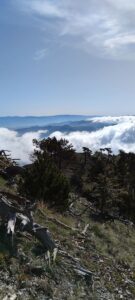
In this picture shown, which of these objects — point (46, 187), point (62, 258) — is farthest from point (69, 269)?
point (46, 187)

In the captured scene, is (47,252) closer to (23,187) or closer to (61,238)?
(61,238)

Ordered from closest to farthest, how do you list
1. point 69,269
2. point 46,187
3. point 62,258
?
point 69,269 < point 62,258 < point 46,187

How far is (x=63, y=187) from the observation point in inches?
915

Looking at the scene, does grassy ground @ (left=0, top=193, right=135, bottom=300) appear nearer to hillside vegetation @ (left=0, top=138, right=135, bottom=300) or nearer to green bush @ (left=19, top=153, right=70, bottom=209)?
hillside vegetation @ (left=0, top=138, right=135, bottom=300)

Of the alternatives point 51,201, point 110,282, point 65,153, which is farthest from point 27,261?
point 65,153

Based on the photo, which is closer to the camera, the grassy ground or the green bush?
the grassy ground

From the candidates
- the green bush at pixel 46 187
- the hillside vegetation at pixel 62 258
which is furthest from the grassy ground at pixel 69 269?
the green bush at pixel 46 187

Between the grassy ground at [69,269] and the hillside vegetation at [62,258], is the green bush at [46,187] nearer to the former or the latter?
the hillside vegetation at [62,258]

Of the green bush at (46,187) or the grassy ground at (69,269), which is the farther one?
the green bush at (46,187)

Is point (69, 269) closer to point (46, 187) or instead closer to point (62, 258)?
point (62, 258)

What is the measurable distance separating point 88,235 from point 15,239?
20.4 feet

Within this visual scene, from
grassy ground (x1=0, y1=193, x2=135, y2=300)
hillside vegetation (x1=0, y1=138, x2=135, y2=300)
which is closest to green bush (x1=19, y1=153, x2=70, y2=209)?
hillside vegetation (x1=0, y1=138, x2=135, y2=300)

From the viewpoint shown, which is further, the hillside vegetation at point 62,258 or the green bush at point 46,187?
the green bush at point 46,187

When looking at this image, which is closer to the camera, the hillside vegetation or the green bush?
the hillside vegetation
